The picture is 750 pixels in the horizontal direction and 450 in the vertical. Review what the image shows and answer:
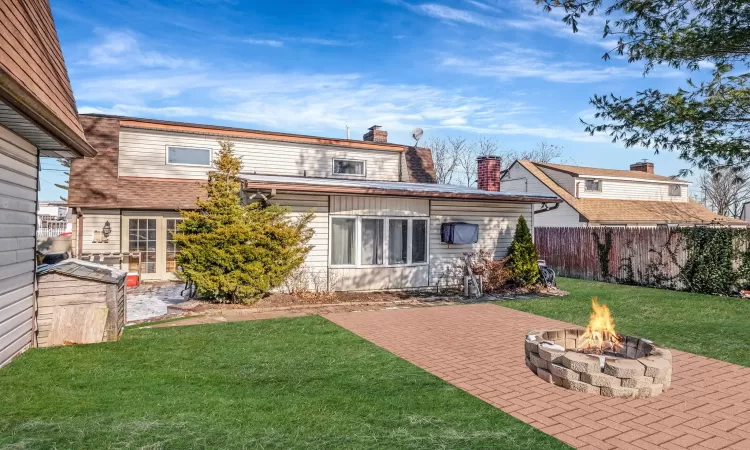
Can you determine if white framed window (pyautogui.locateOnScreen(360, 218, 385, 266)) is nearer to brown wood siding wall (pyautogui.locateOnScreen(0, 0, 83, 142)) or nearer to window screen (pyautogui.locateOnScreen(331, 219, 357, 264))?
window screen (pyautogui.locateOnScreen(331, 219, 357, 264))

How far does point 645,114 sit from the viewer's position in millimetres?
10055

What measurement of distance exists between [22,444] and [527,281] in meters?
12.2

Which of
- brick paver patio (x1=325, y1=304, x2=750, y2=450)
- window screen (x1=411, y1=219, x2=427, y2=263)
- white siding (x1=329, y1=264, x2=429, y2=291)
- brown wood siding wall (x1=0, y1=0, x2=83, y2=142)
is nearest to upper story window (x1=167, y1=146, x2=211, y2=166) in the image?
white siding (x1=329, y1=264, x2=429, y2=291)

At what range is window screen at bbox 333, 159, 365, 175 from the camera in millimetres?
18594

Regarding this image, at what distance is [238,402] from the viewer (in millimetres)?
4555

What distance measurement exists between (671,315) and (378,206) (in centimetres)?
715

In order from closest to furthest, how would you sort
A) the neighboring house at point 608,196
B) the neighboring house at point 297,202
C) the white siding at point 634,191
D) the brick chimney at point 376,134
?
1. the neighboring house at point 297,202
2. the brick chimney at point 376,134
3. the neighboring house at point 608,196
4. the white siding at point 634,191

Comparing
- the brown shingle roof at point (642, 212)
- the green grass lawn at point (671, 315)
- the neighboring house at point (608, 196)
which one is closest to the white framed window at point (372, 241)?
the green grass lawn at point (671, 315)

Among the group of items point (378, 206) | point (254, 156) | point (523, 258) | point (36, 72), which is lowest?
point (523, 258)

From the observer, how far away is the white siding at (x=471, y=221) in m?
13.5

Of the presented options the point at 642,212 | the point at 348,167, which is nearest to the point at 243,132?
the point at 348,167

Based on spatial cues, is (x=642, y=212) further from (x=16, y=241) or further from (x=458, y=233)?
(x=16, y=241)

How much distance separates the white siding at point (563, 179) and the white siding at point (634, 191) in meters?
0.53

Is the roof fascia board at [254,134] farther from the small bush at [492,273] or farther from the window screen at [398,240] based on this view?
the small bush at [492,273]
